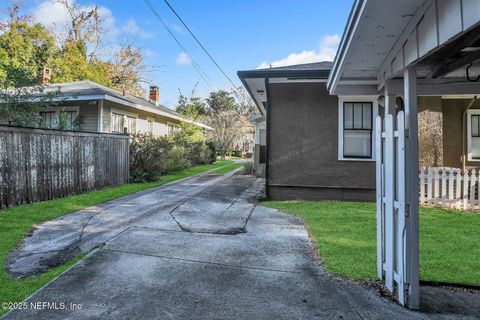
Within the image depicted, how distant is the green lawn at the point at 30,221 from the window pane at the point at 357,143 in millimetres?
6644

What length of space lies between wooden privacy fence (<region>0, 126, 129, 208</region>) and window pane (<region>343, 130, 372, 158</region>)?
763 cm

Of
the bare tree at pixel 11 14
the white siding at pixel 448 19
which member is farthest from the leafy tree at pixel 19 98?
the bare tree at pixel 11 14

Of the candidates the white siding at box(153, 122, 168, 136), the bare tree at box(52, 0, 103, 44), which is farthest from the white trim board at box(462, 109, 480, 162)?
the bare tree at box(52, 0, 103, 44)

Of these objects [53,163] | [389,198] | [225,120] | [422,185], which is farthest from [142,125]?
[225,120]

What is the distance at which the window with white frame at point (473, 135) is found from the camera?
32.1 ft

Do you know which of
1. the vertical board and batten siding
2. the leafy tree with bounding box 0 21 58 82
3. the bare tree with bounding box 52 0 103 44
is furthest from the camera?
the bare tree with bounding box 52 0 103 44

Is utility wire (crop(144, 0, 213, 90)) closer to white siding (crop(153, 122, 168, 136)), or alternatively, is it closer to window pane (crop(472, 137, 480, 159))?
white siding (crop(153, 122, 168, 136))

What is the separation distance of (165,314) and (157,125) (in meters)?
17.6

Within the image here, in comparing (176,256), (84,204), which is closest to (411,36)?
(176,256)

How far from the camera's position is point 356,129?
29.5 ft

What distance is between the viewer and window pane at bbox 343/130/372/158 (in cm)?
898

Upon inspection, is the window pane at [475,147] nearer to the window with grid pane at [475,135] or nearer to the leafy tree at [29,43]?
the window with grid pane at [475,135]

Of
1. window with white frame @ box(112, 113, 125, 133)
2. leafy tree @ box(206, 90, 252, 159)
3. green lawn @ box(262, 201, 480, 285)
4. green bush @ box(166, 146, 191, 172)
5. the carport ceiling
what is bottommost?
green lawn @ box(262, 201, 480, 285)

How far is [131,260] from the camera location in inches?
165
